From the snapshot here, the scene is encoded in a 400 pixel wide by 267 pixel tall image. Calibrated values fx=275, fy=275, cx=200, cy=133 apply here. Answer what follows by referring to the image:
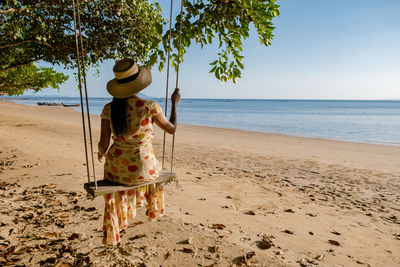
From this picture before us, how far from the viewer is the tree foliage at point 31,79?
1336cm

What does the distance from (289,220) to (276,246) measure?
1.13 metres

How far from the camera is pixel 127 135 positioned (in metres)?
2.56

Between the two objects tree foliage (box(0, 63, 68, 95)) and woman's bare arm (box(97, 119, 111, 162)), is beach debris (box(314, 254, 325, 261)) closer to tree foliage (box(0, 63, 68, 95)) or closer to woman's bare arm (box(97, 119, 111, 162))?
woman's bare arm (box(97, 119, 111, 162))

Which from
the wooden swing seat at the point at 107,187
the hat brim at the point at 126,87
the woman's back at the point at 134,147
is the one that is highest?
the hat brim at the point at 126,87

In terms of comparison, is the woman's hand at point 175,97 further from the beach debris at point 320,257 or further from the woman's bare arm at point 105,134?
the beach debris at point 320,257

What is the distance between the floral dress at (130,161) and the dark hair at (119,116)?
0.04 m

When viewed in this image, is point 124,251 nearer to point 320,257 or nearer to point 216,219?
point 216,219

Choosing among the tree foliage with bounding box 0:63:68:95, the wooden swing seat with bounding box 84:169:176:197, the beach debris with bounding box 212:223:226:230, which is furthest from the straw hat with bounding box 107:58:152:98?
the tree foliage with bounding box 0:63:68:95

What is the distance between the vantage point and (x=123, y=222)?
2867 millimetres

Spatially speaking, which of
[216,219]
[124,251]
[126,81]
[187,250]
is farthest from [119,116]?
[216,219]

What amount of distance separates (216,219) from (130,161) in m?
2.19

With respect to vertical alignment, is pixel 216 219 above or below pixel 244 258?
below

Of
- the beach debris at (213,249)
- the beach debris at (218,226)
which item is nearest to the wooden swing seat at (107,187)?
the beach debris at (213,249)

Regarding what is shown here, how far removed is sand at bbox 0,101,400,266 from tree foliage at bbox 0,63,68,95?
22.6ft
